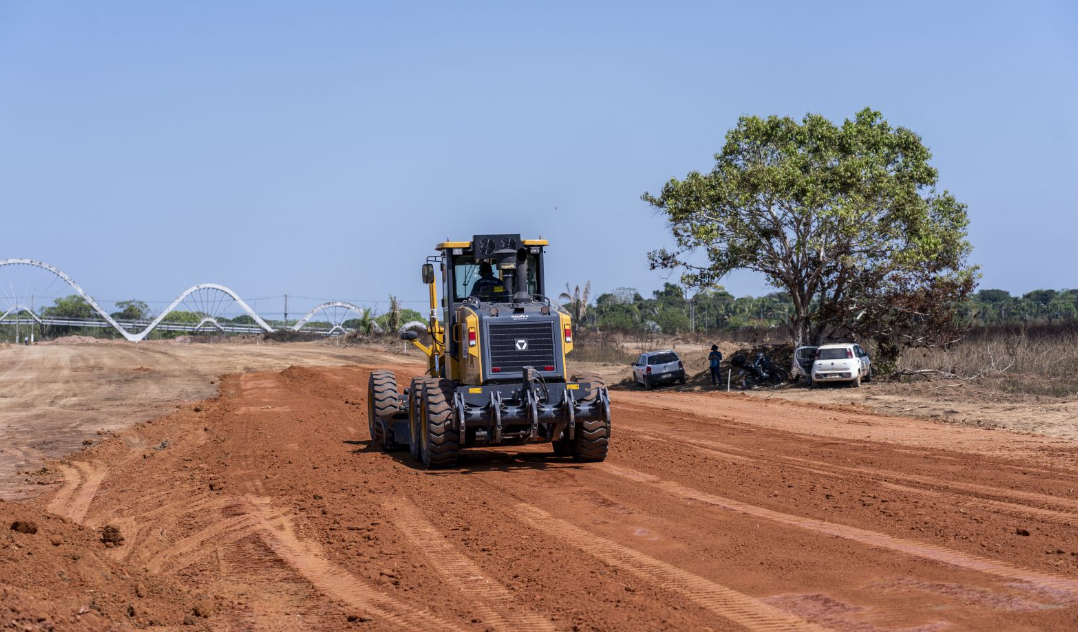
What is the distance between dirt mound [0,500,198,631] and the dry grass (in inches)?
968

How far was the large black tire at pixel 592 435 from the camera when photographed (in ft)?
50.4

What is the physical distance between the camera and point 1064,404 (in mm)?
24953

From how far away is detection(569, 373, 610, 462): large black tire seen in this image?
15.4 meters

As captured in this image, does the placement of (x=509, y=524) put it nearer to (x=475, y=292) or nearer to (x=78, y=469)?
(x=475, y=292)

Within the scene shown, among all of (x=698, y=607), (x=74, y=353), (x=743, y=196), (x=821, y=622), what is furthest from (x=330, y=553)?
(x=74, y=353)

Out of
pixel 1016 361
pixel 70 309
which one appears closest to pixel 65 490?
pixel 1016 361

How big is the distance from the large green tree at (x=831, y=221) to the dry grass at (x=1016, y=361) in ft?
4.23

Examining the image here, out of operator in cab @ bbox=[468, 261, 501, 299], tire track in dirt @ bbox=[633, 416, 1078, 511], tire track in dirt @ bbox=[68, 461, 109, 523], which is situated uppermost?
operator in cab @ bbox=[468, 261, 501, 299]

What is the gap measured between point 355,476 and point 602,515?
14.5ft

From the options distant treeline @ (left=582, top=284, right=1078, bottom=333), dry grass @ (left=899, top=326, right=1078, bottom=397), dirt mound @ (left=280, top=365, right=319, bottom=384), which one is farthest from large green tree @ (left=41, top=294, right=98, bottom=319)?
dry grass @ (left=899, top=326, right=1078, bottom=397)

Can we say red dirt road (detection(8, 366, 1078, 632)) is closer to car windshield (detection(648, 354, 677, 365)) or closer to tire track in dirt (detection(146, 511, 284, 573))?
tire track in dirt (detection(146, 511, 284, 573))

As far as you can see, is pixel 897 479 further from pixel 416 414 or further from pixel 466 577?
pixel 466 577

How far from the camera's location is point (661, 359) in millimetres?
39781

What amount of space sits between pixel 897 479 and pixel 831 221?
71.9ft
